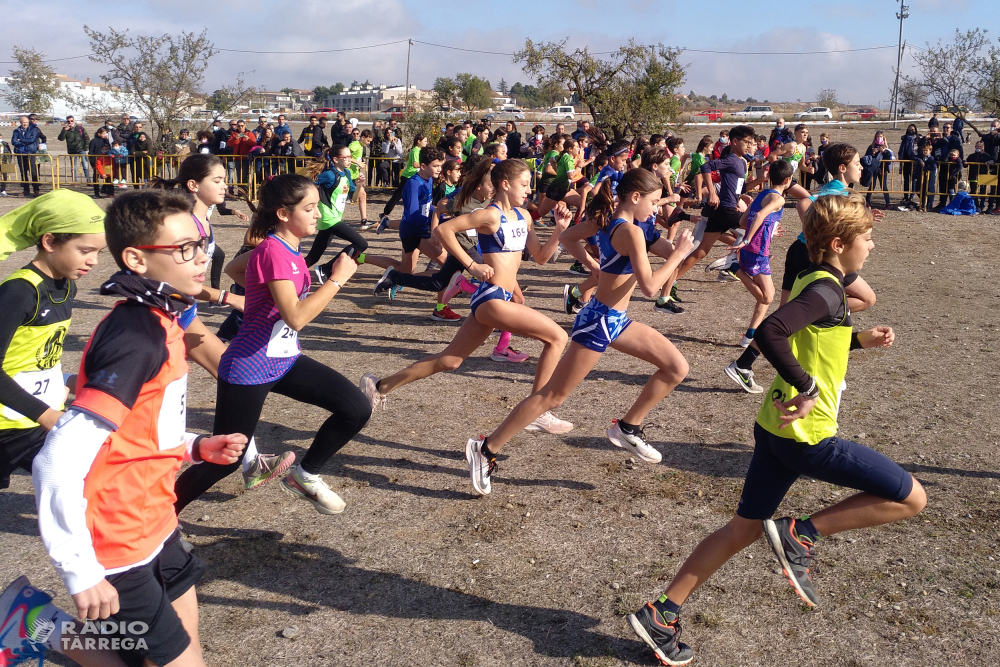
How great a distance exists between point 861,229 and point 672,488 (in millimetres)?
2178

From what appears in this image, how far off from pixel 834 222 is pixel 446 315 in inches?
238

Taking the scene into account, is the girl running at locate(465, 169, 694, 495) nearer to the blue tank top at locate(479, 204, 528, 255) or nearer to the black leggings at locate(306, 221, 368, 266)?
the blue tank top at locate(479, 204, 528, 255)

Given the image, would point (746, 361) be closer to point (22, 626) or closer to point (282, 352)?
point (282, 352)

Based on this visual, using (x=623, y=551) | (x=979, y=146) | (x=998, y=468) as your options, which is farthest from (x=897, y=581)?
(x=979, y=146)

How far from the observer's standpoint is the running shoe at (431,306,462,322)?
8.72m

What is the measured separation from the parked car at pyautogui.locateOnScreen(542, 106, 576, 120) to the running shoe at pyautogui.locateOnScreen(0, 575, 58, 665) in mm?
53616

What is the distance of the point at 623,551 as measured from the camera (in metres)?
4.00

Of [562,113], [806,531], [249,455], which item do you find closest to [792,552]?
[806,531]

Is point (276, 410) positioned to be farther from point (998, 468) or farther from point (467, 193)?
point (998, 468)

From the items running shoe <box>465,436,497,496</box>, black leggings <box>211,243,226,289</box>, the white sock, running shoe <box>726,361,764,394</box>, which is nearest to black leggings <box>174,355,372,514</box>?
the white sock

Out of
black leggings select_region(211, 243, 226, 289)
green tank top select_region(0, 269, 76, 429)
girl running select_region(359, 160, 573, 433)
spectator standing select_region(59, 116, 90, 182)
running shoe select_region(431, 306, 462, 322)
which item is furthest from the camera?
spectator standing select_region(59, 116, 90, 182)

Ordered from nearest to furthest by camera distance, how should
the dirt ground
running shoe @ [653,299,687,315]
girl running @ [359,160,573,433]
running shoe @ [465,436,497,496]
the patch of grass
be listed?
the dirt ground
the patch of grass
running shoe @ [465,436,497,496]
girl running @ [359,160,573,433]
running shoe @ [653,299,687,315]

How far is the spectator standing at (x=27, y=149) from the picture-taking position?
19.4 metres

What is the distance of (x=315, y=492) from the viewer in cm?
407
